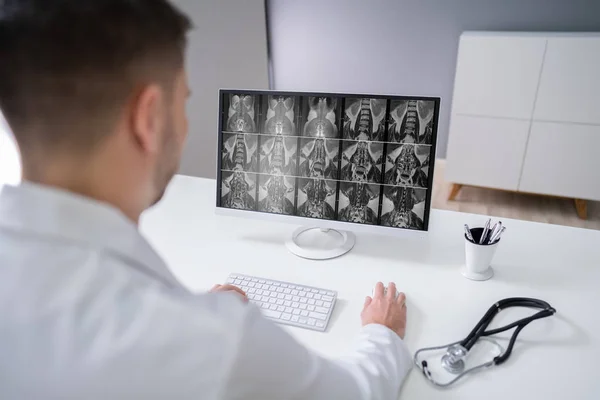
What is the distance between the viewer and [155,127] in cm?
64

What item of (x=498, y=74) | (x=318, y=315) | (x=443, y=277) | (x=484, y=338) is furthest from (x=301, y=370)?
(x=498, y=74)

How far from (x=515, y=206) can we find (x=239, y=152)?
2635 mm

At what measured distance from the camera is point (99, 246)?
1.82ft

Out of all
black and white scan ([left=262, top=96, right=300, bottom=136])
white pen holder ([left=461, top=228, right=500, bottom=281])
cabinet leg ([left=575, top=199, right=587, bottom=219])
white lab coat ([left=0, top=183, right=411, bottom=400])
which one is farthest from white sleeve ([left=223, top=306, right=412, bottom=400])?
cabinet leg ([left=575, top=199, right=587, bottom=219])

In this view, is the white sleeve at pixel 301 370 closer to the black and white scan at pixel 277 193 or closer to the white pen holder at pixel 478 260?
the white pen holder at pixel 478 260

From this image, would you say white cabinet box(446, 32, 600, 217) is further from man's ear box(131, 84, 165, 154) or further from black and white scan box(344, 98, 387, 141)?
man's ear box(131, 84, 165, 154)

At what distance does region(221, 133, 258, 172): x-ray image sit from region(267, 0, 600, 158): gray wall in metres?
2.40

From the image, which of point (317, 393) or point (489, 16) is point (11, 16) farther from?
point (489, 16)

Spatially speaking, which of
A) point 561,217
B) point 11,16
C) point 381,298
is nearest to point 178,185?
point 381,298

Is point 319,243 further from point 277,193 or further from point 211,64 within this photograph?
point 211,64

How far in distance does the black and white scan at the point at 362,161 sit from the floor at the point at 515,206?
2.07 metres

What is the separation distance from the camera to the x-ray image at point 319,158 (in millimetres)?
1240

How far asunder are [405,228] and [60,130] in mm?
847

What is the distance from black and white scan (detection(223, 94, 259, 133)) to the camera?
1269 mm
